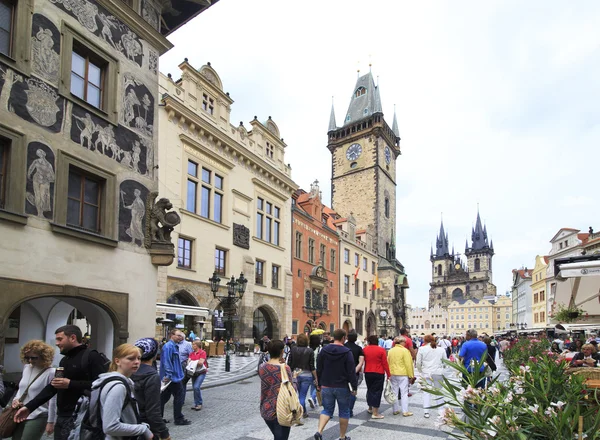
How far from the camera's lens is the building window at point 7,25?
361 inches

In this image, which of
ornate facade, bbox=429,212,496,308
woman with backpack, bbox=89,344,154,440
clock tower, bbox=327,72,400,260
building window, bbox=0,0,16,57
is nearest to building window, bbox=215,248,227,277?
building window, bbox=0,0,16,57

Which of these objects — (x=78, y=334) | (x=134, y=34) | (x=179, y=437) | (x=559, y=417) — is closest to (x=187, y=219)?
(x=134, y=34)

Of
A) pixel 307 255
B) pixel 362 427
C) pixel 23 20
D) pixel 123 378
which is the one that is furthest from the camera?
pixel 307 255

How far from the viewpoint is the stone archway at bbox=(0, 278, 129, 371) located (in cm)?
871

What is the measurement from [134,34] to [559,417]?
12.4m

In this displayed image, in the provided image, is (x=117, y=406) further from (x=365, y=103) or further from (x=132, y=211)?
(x=365, y=103)

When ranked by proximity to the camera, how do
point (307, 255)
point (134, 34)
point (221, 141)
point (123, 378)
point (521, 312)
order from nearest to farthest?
1. point (123, 378)
2. point (134, 34)
3. point (221, 141)
4. point (307, 255)
5. point (521, 312)

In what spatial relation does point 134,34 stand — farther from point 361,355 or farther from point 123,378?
point 123,378

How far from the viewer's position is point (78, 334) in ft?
15.5

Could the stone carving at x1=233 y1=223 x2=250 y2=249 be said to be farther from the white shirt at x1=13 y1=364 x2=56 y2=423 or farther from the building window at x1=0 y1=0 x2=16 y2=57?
the white shirt at x1=13 y1=364 x2=56 y2=423

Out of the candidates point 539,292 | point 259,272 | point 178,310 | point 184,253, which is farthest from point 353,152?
point 178,310

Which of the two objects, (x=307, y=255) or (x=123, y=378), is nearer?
(x=123, y=378)

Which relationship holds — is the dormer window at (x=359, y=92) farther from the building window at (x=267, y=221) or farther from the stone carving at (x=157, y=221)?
the stone carving at (x=157, y=221)

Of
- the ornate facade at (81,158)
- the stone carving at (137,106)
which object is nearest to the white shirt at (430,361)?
the ornate facade at (81,158)
